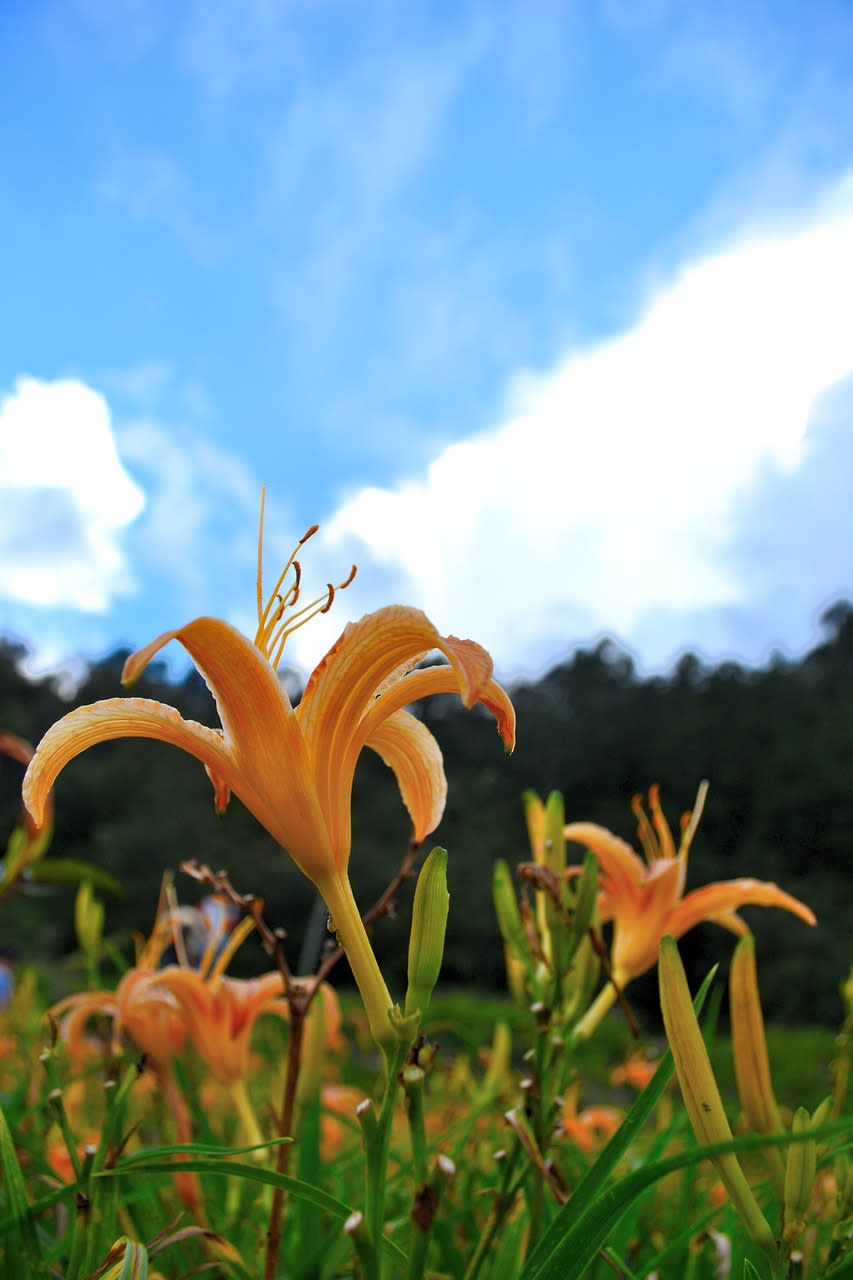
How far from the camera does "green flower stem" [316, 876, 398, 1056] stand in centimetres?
61

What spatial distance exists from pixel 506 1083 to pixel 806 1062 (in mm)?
7084

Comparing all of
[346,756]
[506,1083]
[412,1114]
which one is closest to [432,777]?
[346,756]

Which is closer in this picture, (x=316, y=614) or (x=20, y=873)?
(x=316, y=614)

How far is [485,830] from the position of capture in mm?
17203

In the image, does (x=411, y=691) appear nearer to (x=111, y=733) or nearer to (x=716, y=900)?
(x=111, y=733)

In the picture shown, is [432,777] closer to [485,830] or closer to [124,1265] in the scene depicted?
[124,1265]

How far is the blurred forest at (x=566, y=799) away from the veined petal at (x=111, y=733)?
13351mm

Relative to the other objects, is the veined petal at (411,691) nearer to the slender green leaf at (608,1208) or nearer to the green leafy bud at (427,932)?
the green leafy bud at (427,932)

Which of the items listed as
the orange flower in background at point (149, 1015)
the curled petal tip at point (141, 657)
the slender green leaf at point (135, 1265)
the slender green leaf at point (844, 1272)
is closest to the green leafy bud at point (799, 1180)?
the slender green leaf at point (844, 1272)

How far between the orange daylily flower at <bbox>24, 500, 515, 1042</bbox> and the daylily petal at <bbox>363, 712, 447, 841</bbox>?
8 cm

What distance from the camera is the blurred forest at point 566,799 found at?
1517cm

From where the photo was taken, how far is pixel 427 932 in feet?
2.03

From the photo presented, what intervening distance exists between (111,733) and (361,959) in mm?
239

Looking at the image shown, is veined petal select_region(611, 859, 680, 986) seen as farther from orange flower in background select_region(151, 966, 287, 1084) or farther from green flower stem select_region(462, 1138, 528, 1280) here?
orange flower in background select_region(151, 966, 287, 1084)
